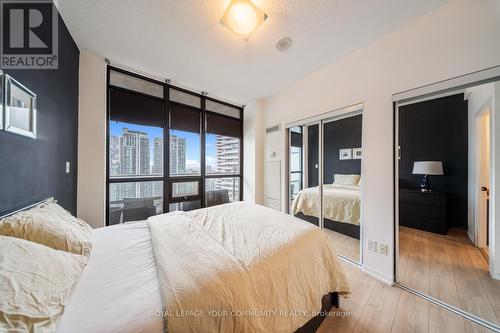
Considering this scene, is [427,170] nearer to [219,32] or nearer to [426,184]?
[426,184]

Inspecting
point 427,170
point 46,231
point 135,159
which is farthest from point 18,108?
point 427,170

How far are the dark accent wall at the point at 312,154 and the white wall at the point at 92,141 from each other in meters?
2.99

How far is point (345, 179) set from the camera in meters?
2.62

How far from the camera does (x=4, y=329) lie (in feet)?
1.69

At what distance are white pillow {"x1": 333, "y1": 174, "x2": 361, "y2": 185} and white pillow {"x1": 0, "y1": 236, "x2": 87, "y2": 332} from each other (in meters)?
2.86

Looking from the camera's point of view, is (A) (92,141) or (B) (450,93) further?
(A) (92,141)

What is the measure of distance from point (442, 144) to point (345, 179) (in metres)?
2.18

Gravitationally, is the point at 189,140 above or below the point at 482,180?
above

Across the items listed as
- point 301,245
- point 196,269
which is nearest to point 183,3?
point 196,269

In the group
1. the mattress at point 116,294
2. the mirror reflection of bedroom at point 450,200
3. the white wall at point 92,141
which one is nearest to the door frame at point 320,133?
the mirror reflection of bedroom at point 450,200

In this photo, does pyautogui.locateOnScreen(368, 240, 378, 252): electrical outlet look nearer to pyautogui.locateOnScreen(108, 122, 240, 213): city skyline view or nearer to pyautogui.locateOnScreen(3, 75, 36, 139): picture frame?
pyautogui.locateOnScreen(108, 122, 240, 213): city skyline view

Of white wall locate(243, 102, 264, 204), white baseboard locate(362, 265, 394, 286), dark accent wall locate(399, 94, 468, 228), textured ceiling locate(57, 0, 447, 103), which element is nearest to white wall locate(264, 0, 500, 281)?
white baseboard locate(362, 265, 394, 286)

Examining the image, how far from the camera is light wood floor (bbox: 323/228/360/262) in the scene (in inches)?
95.8

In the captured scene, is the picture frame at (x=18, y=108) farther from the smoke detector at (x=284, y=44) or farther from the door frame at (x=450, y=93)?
the door frame at (x=450, y=93)
